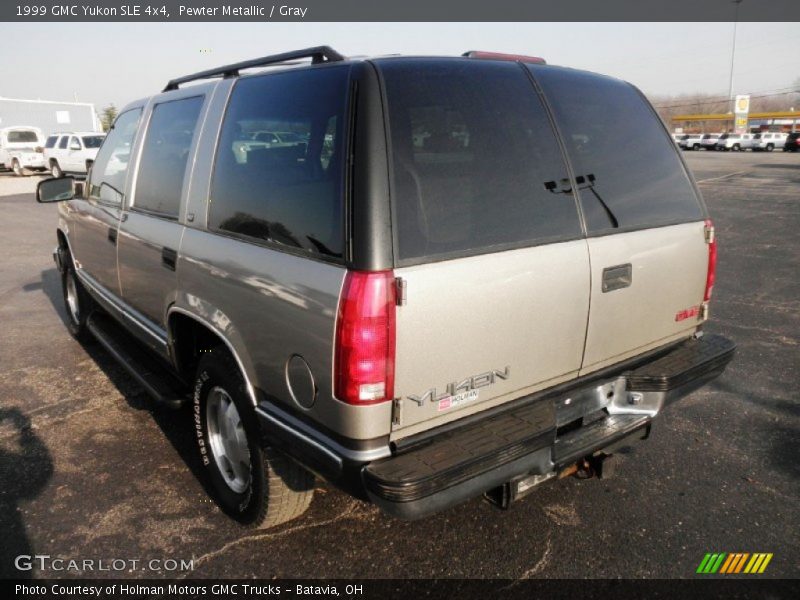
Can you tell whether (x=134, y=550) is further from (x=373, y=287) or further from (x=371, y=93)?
(x=371, y=93)

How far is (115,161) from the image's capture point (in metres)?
4.16

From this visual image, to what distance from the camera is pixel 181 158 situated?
3.16m

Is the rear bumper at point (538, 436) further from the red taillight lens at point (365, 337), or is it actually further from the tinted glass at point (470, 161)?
the tinted glass at point (470, 161)

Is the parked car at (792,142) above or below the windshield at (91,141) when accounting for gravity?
above

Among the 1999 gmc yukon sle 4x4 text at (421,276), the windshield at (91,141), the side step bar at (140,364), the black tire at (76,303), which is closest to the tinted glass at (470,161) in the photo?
the 1999 gmc yukon sle 4x4 text at (421,276)

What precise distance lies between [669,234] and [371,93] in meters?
1.60

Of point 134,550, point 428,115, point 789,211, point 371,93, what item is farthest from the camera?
point 789,211

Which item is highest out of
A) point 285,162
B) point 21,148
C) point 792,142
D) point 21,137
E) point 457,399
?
point 792,142

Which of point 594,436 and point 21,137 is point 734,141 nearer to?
point 21,137

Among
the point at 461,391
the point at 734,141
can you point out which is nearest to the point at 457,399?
the point at 461,391

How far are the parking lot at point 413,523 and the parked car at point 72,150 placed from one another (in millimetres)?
20574

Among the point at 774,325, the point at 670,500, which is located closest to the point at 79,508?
the point at 670,500

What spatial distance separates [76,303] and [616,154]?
4.85 metres

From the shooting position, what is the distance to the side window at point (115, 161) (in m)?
3.95
